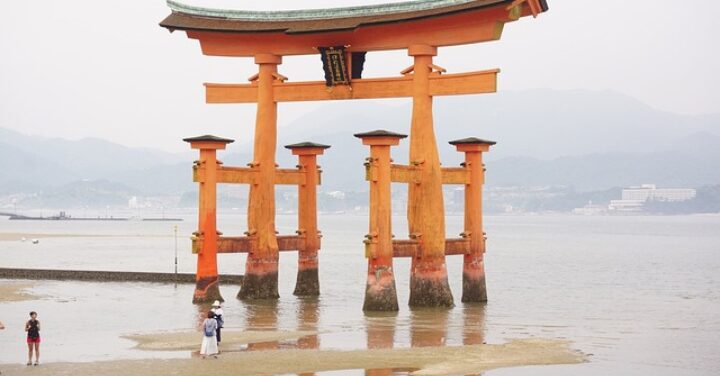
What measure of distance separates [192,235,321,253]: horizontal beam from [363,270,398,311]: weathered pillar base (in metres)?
5.50

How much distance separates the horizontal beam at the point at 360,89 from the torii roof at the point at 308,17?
78.5 inches

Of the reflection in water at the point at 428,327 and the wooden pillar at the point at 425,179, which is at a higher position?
the wooden pillar at the point at 425,179

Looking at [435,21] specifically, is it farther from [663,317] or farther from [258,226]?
[663,317]

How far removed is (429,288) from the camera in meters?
37.0

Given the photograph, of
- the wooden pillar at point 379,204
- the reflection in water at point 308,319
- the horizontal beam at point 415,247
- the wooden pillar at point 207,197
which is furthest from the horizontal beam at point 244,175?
the horizontal beam at point 415,247

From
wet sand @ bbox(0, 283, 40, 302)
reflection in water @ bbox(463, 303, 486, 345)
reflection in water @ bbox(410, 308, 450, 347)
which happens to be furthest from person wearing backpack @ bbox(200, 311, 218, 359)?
wet sand @ bbox(0, 283, 40, 302)

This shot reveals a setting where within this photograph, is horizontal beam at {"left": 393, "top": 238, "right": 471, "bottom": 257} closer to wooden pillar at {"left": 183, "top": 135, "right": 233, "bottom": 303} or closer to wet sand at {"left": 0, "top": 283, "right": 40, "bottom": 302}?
wooden pillar at {"left": 183, "top": 135, "right": 233, "bottom": 303}

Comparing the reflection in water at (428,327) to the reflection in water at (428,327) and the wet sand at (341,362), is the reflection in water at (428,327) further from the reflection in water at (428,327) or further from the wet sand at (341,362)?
the wet sand at (341,362)

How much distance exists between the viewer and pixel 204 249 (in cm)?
3756

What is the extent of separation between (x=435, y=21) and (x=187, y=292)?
63.0 feet

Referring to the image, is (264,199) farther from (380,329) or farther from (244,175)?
(380,329)

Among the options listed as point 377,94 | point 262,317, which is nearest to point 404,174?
point 377,94

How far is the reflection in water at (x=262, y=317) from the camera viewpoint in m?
29.6

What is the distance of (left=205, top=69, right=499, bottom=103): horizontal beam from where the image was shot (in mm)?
34844
